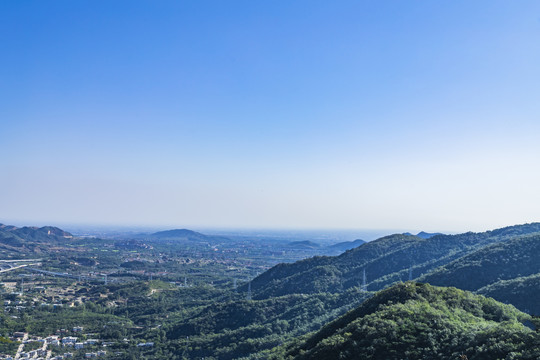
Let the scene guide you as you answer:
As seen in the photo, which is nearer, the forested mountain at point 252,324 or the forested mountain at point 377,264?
the forested mountain at point 252,324

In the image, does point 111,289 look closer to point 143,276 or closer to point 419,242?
point 143,276

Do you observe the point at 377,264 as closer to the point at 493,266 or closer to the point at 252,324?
the point at 493,266

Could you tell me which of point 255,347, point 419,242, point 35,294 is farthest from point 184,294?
point 419,242

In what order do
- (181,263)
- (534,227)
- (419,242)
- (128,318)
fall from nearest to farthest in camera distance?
(128,318) → (534,227) → (419,242) → (181,263)

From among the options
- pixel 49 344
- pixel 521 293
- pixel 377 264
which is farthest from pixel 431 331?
pixel 377 264

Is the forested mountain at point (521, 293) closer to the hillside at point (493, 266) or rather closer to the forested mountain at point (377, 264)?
the hillside at point (493, 266)

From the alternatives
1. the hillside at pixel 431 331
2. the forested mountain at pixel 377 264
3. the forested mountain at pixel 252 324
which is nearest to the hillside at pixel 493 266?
the forested mountain at pixel 252 324

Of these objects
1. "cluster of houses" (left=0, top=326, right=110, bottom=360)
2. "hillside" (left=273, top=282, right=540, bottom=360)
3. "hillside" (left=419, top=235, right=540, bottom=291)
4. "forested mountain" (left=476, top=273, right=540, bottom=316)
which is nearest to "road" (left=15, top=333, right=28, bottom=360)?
"cluster of houses" (left=0, top=326, right=110, bottom=360)
